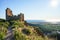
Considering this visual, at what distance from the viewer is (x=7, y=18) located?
53469mm

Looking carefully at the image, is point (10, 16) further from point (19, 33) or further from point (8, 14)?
point (19, 33)

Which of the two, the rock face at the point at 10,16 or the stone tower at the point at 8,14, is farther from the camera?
the stone tower at the point at 8,14

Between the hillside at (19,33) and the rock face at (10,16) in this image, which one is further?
the rock face at (10,16)

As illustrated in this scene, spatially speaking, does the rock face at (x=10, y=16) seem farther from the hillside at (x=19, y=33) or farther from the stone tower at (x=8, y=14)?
the hillside at (x=19, y=33)

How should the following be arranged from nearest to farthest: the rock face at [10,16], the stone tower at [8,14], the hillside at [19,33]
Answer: the hillside at [19,33]
the rock face at [10,16]
the stone tower at [8,14]

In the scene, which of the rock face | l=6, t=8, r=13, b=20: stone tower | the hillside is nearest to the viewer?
the hillside

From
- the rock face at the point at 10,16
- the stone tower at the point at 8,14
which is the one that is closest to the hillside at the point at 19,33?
the rock face at the point at 10,16

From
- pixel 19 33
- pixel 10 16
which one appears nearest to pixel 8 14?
pixel 10 16

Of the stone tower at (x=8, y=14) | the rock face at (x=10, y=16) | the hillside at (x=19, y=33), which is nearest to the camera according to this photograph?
the hillside at (x=19, y=33)

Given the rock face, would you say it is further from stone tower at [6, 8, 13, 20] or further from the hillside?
the hillside

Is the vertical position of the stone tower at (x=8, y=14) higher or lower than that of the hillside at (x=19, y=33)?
higher

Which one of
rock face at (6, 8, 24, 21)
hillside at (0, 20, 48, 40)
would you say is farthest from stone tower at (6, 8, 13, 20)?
hillside at (0, 20, 48, 40)

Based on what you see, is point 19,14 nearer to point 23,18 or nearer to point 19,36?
point 23,18

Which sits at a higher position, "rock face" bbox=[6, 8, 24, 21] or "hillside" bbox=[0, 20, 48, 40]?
"rock face" bbox=[6, 8, 24, 21]
